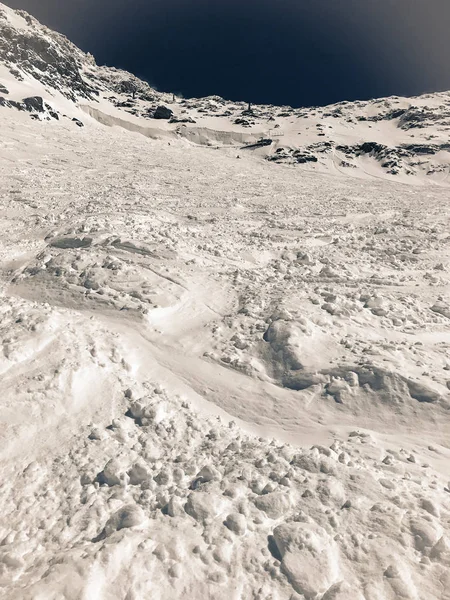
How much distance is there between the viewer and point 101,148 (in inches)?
1556

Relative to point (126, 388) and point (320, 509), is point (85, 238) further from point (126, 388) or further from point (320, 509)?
point (320, 509)

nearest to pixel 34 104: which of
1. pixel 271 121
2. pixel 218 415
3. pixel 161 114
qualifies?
pixel 161 114

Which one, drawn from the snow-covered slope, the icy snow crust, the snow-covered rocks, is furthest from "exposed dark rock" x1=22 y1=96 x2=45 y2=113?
the snow-covered rocks

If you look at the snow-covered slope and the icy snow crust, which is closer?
the icy snow crust

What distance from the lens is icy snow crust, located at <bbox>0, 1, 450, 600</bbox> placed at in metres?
3.67

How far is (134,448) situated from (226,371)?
8.48 ft

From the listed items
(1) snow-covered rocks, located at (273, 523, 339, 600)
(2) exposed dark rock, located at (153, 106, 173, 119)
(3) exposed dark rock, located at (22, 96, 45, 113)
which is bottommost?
(1) snow-covered rocks, located at (273, 523, 339, 600)

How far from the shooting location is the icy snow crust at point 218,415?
3.67m

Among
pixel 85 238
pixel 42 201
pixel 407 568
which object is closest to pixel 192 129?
pixel 42 201

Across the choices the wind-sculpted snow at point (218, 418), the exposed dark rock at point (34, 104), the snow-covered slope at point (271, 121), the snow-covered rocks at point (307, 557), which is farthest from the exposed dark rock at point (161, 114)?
the snow-covered rocks at point (307, 557)

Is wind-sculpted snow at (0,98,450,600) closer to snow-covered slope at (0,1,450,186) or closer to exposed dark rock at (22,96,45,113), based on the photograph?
exposed dark rock at (22,96,45,113)

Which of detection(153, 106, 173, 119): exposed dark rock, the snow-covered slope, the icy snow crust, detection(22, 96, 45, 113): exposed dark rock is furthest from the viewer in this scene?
detection(153, 106, 173, 119): exposed dark rock

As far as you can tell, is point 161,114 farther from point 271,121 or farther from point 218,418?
point 218,418

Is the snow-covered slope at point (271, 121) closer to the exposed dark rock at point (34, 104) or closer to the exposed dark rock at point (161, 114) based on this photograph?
the exposed dark rock at point (161, 114)
